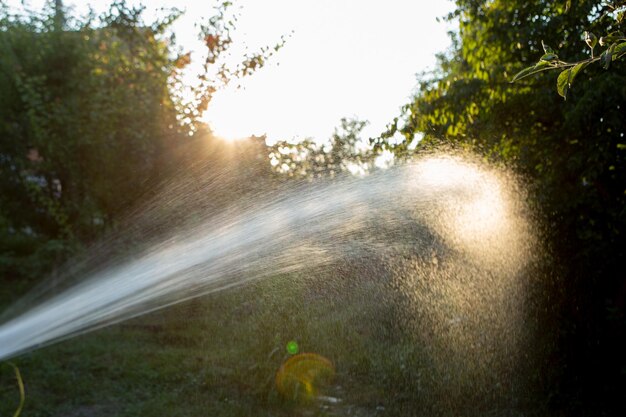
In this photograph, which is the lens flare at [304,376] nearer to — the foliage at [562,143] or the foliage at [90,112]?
the foliage at [562,143]

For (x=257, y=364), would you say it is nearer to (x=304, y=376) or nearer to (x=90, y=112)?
(x=304, y=376)

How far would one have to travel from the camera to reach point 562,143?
4.68m

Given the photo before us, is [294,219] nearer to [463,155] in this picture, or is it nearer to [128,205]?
[463,155]

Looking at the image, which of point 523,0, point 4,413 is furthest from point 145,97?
point 523,0

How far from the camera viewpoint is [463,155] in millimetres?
5414

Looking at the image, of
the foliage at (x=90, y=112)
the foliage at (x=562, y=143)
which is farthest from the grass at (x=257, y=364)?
the foliage at (x=90, y=112)

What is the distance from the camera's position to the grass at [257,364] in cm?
513

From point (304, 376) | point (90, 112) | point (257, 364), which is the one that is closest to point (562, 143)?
point (304, 376)

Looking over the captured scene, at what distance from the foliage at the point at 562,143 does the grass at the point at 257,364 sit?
708mm

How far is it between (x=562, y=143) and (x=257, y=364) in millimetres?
2962

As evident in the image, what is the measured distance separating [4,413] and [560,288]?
408cm

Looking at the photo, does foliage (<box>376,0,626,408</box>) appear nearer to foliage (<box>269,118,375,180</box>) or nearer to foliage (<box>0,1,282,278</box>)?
foliage (<box>269,118,375,180</box>)

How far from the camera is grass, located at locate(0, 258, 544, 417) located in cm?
513

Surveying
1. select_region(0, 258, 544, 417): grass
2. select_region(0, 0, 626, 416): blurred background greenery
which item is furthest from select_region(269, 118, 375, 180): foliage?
select_region(0, 258, 544, 417): grass
